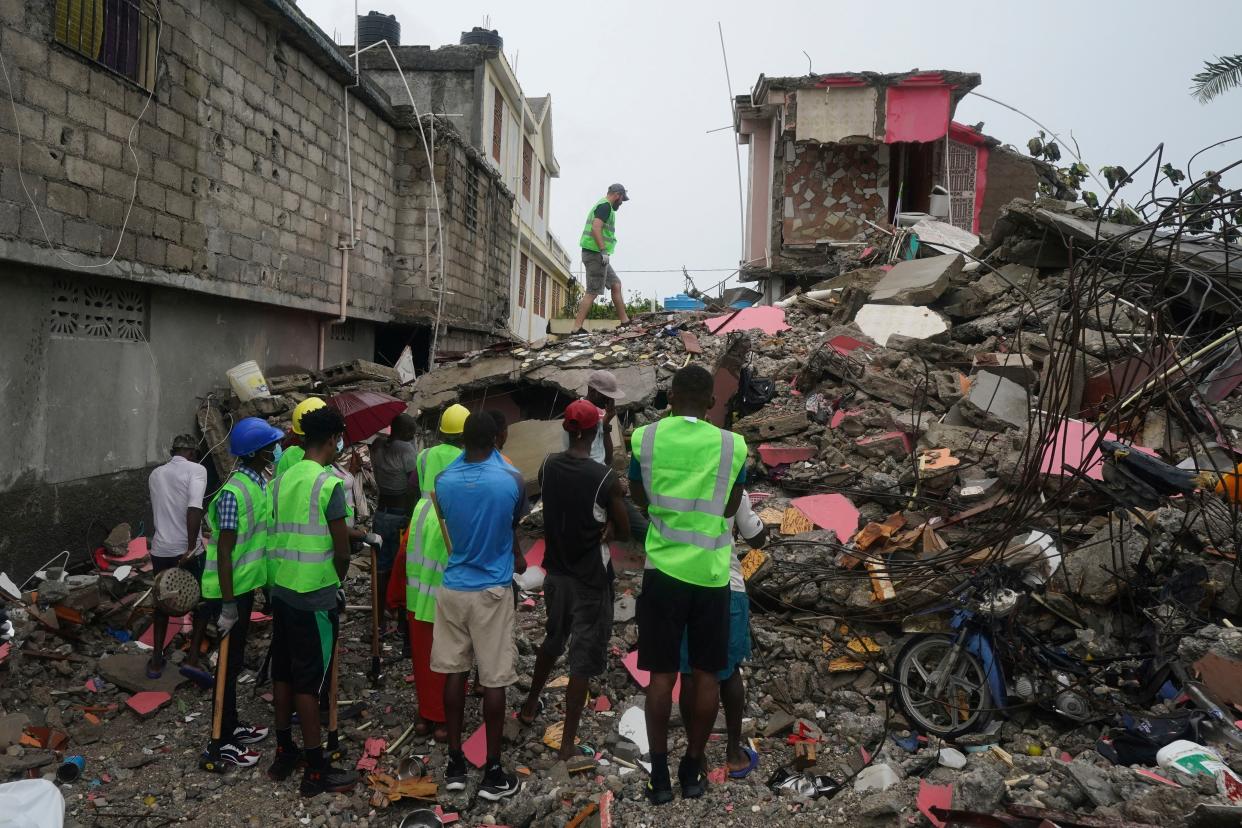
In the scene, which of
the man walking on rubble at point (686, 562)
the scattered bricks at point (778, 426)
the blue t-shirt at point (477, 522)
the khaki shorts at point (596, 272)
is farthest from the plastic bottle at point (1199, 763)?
the khaki shorts at point (596, 272)

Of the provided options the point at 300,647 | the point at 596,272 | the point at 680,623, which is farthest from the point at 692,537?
the point at 596,272

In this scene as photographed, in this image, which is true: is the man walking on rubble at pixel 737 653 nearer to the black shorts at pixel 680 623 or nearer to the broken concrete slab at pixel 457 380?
the black shorts at pixel 680 623

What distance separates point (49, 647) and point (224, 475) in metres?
2.80

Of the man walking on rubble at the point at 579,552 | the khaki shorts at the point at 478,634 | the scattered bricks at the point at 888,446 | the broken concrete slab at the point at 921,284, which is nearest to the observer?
the khaki shorts at the point at 478,634

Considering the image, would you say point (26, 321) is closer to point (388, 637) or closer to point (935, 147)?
point (388, 637)

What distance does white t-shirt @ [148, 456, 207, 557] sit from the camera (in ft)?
17.2

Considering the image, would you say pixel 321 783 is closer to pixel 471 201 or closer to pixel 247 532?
pixel 247 532

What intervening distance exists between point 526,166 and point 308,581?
19996 mm

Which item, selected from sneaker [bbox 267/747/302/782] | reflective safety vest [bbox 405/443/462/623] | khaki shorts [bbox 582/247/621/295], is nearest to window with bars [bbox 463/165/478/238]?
khaki shorts [bbox 582/247/621/295]

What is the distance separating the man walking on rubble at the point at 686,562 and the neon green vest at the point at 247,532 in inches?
73.7

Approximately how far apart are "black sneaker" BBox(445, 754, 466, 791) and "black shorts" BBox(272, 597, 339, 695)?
682 millimetres

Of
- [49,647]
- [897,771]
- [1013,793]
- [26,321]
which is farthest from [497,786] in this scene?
[26,321]

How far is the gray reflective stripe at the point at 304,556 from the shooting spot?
3.61 m

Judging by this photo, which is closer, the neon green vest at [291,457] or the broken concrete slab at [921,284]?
the neon green vest at [291,457]
